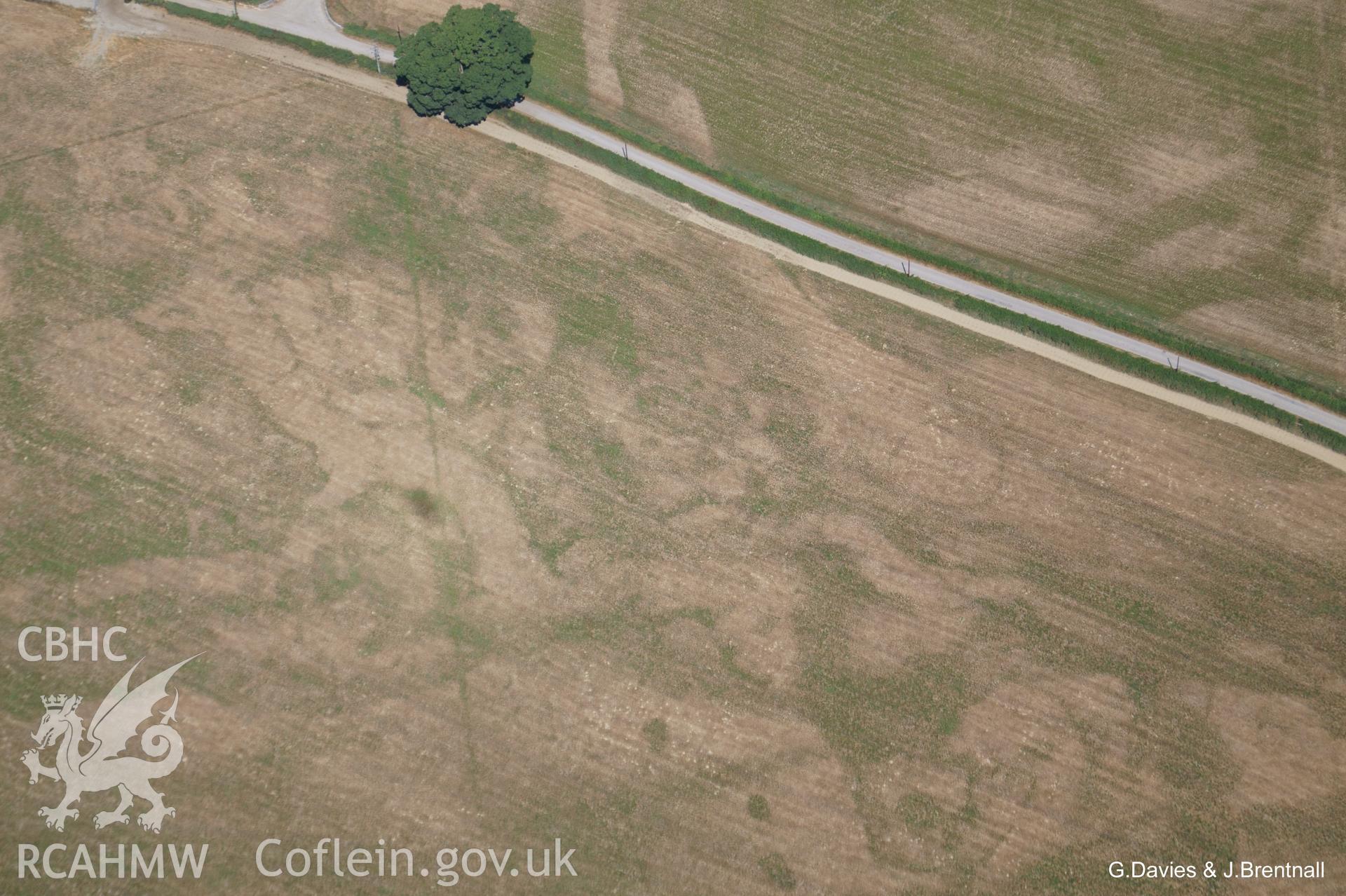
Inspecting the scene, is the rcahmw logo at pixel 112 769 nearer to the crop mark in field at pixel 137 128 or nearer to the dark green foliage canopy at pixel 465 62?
the crop mark in field at pixel 137 128

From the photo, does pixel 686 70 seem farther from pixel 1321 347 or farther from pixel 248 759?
pixel 248 759

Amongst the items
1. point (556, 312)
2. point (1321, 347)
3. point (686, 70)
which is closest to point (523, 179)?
point (556, 312)

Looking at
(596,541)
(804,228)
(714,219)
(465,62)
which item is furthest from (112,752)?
(804,228)

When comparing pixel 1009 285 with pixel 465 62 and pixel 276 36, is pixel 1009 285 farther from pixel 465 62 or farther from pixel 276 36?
pixel 276 36

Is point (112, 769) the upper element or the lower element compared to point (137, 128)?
lower

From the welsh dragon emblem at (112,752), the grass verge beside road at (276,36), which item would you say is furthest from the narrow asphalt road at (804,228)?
the welsh dragon emblem at (112,752)
